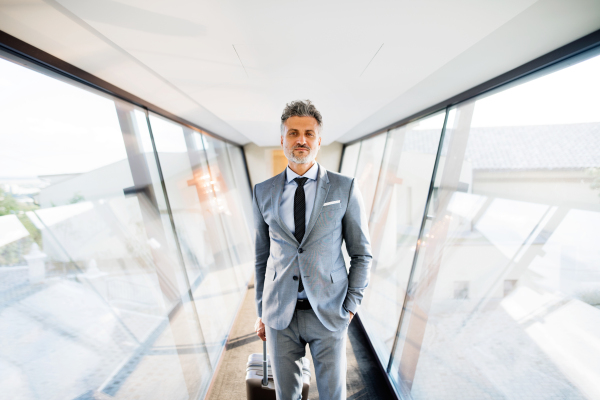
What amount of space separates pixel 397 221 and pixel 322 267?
2.35 m

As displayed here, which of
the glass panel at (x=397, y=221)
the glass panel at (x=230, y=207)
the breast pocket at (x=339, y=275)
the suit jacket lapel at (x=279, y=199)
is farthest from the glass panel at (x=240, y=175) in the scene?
the breast pocket at (x=339, y=275)

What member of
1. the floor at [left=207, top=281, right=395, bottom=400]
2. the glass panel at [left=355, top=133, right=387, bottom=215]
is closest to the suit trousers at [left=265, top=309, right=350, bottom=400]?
the floor at [left=207, top=281, right=395, bottom=400]

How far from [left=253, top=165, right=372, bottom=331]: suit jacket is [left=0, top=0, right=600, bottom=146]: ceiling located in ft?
2.26

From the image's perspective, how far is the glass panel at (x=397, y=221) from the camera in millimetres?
2759

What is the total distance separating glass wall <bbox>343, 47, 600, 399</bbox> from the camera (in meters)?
1.15

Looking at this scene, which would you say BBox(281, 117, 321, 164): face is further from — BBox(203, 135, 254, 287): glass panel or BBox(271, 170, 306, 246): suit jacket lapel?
BBox(203, 135, 254, 287): glass panel

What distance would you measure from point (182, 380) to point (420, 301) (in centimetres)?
213

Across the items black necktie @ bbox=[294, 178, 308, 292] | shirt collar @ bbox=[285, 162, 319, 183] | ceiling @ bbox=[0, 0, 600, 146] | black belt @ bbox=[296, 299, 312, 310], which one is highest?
ceiling @ bbox=[0, 0, 600, 146]

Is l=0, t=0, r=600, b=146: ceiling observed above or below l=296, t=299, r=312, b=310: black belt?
above

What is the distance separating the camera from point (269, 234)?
1540 millimetres

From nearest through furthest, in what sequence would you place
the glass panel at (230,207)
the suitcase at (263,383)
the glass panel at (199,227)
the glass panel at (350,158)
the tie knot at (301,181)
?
the tie knot at (301,181) < the suitcase at (263,383) < the glass panel at (199,227) < the glass panel at (230,207) < the glass panel at (350,158)

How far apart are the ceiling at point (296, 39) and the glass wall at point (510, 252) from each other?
32 cm

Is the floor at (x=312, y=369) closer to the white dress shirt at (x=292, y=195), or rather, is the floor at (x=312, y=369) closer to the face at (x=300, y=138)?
the white dress shirt at (x=292, y=195)

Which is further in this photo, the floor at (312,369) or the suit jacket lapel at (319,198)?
the floor at (312,369)
